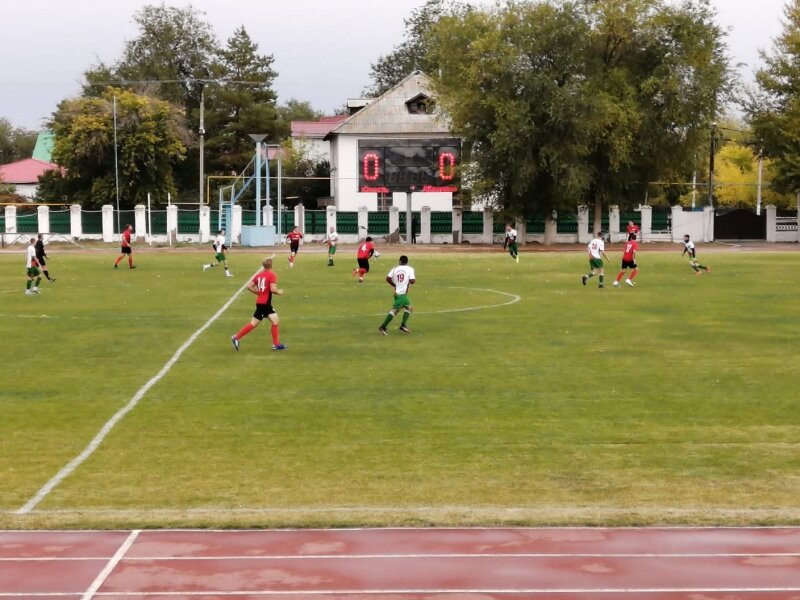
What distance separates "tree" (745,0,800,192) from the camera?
72500mm

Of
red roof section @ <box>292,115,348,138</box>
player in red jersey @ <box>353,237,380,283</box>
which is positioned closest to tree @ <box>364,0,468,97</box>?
red roof section @ <box>292,115,348,138</box>

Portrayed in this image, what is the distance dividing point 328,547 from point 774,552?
4.04 m

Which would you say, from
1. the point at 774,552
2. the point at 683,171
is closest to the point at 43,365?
the point at 774,552

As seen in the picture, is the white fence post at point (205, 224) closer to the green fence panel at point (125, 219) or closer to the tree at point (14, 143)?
the green fence panel at point (125, 219)

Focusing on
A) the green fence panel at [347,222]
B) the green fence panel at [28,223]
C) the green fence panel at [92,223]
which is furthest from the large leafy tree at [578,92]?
the green fence panel at [28,223]

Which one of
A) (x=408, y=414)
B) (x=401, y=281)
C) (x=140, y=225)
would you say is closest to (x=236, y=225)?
(x=140, y=225)

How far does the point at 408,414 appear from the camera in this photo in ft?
57.3

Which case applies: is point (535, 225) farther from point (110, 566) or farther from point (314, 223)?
point (110, 566)

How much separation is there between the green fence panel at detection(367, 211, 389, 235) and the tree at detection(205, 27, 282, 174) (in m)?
35.5

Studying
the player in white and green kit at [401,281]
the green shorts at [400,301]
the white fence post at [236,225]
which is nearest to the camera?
the player in white and green kit at [401,281]

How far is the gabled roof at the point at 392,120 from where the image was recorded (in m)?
86.4

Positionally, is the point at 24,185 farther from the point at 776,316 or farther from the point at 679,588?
the point at 679,588

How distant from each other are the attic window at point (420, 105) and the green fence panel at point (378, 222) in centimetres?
1224

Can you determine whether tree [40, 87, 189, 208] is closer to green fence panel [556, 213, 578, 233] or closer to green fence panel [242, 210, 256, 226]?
green fence panel [242, 210, 256, 226]
